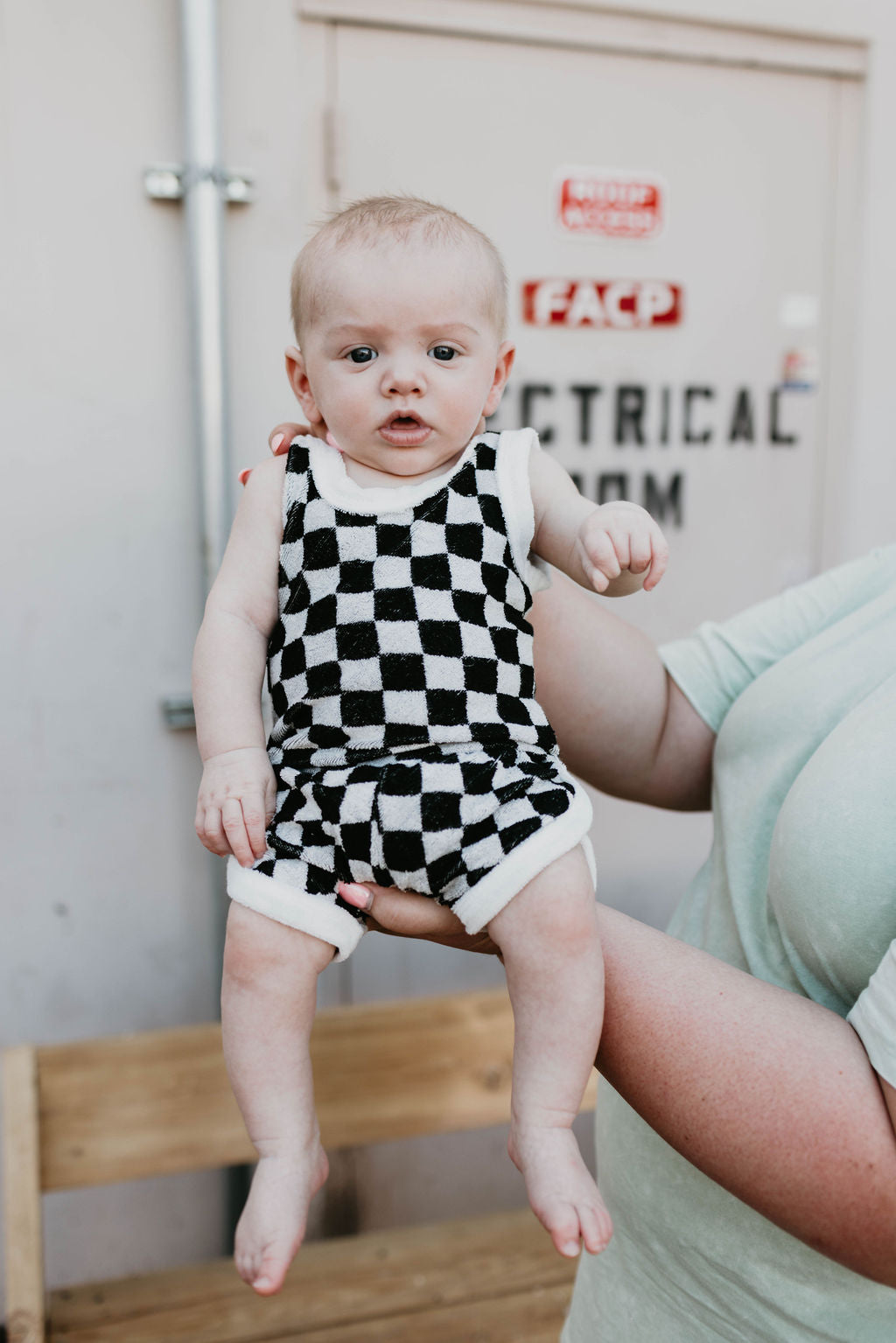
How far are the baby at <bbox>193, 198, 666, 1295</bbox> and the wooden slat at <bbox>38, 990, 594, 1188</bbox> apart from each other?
3.24ft

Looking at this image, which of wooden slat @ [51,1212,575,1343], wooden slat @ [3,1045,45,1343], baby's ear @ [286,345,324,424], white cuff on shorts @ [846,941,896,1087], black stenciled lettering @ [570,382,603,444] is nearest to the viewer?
white cuff on shorts @ [846,941,896,1087]

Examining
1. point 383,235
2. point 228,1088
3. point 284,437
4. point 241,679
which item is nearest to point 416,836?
point 241,679

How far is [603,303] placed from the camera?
7.39 ft

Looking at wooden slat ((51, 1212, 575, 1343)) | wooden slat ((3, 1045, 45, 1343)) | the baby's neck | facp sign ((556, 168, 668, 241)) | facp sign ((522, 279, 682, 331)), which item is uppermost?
facp sign ((556, 168, 668, 241))

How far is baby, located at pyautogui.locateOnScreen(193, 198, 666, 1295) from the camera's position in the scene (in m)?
0.90

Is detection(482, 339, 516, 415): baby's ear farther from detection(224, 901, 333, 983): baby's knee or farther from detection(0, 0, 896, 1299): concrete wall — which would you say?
detection(0, 0, 896, 1299): concrete wall

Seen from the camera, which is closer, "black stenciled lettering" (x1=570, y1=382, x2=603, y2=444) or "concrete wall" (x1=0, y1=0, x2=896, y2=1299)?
"concrete wall" (x1=0, y1=0, x2=896, y2=1299)

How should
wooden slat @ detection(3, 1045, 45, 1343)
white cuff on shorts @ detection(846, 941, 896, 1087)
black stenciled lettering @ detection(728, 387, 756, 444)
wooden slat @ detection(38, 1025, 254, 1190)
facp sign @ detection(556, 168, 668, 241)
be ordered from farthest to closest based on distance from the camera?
black stenciled lettering @ detection(728, 387, 756, 444) → facp sign @ detection(556, 168, 668, 241) → wooden slat @ detection(38, 1025, 254, 1190) → wooden slat @ detection(3, 1045, 45, 1343) → white cuff on shorts @ detection(846, 941, 896, 1087)

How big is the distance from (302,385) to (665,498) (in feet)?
4.95

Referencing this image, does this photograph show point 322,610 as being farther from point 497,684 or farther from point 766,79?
point 766,79

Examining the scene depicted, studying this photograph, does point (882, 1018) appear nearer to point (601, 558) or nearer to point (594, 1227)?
point (594, 1227)

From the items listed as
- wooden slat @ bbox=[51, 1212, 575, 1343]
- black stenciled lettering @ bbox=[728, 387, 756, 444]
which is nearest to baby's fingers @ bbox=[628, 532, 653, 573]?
black stenciled lettering @ bbox=[728, 387, 756, 444]

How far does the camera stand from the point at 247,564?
3.20ft

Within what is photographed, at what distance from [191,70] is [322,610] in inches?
55.4
